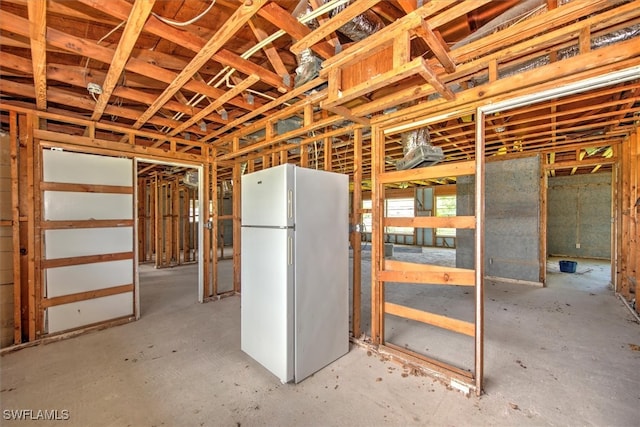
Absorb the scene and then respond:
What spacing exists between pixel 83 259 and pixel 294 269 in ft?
9.17

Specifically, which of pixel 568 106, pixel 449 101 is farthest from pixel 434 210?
pixel 449 101

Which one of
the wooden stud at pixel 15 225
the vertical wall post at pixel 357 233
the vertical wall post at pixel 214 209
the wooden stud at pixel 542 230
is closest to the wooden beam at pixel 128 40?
the wooden stud at pixel 15 225

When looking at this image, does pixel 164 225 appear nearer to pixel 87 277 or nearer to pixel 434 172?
pixel 87 277

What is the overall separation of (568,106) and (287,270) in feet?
13.4

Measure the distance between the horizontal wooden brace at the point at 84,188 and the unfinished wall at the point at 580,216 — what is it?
38.3ft

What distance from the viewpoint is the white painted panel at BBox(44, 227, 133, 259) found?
3.07 m

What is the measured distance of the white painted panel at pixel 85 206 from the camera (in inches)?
121

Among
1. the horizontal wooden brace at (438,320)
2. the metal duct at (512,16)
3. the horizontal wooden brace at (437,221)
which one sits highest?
the metal duct at (512,16)

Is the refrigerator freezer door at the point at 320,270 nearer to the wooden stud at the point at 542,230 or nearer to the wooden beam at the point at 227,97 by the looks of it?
the wooden beam at the point at 227,97

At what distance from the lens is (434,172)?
229cm

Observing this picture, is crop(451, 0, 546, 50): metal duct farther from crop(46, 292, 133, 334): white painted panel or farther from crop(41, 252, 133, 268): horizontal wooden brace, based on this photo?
crop(46, 292, 133, 334): white painted panel

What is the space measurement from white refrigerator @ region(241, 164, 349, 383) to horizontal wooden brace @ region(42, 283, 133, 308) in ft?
6.54

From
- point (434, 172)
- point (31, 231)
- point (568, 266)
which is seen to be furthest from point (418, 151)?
point (568, 266)

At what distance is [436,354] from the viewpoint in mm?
2645
